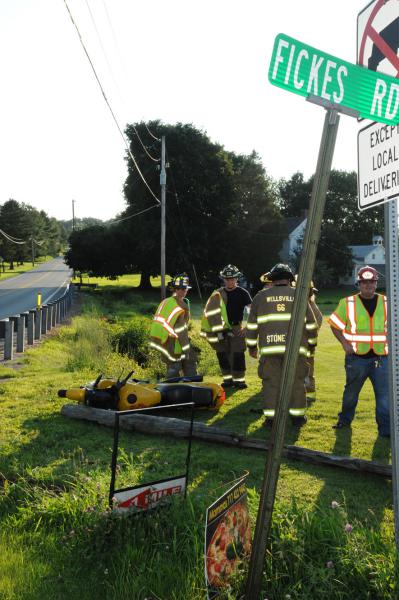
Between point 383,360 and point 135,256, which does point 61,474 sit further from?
point 135,256

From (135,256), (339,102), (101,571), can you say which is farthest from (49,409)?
(135,256)

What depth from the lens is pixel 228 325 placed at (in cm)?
916

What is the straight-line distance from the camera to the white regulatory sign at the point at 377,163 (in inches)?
112

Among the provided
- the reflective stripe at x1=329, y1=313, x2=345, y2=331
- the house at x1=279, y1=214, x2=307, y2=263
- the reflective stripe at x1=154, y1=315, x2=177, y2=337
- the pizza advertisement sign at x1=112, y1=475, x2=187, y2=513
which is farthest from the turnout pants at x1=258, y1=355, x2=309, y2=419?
the house at x1=279, y1=214, x2=307, y2=263

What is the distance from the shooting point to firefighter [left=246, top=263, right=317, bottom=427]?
6668 millimetres

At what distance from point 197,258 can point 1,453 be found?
126 ft

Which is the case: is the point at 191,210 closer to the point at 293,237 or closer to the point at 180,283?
the point at 293,237

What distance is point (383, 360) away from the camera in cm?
649

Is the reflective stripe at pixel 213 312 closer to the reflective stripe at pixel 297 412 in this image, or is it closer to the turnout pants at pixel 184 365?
the turnout pants at pixel 184 365

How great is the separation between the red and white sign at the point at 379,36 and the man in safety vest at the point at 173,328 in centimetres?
558

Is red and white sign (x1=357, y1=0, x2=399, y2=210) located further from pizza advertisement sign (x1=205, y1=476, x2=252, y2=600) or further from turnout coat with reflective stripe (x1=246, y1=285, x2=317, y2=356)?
turnout coat with reflective stripe (x1=246, y1=285, x2=317, y2=356)

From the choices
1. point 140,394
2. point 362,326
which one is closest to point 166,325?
point 140,394

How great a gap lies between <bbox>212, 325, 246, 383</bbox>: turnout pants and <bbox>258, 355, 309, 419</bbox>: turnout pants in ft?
7.79

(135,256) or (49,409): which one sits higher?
(135,256)
